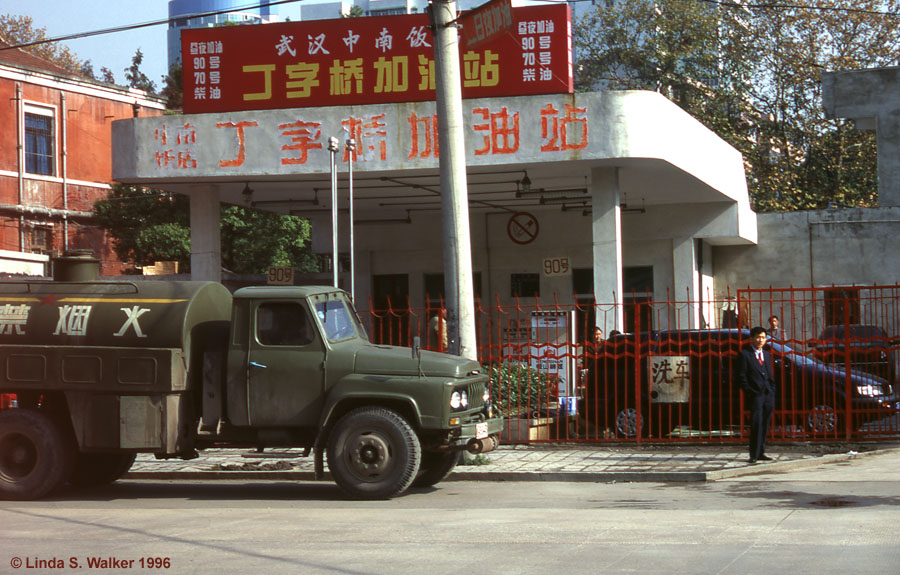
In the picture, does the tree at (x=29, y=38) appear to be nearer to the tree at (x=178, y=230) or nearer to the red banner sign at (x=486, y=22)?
the tree at (x=178, y=230)

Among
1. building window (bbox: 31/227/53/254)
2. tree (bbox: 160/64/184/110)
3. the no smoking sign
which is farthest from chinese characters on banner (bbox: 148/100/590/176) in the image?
tree (bbox: 160/64/184/110)

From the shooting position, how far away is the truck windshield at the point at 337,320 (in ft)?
43.1

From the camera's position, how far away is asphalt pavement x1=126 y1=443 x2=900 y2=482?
47.1 ft

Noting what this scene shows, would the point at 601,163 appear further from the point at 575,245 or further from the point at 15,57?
the point at 15,57

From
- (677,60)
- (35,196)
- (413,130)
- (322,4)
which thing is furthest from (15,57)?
(322,4)

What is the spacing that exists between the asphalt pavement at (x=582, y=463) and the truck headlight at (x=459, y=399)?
1943 mm

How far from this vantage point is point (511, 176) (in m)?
23.6

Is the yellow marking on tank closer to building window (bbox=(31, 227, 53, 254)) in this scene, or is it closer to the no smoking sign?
the no smoking sign

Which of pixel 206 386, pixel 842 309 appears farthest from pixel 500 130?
pixel 206 386

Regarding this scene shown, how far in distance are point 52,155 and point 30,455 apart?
120 ft

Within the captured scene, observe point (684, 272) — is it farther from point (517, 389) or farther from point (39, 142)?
point (39, 142)

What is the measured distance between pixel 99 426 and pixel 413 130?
33.5 feet

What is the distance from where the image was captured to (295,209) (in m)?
29.7

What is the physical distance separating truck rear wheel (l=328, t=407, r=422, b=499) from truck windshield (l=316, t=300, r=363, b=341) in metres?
1.08
